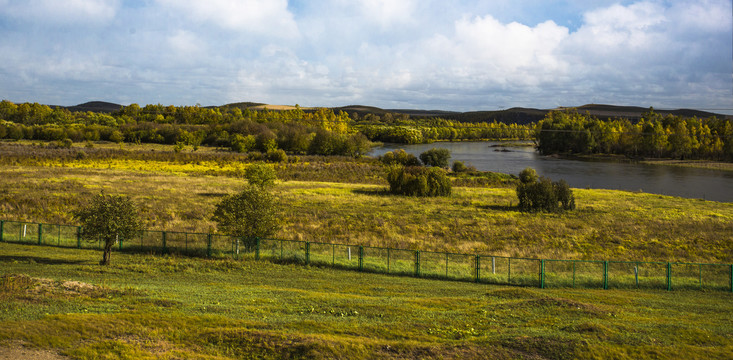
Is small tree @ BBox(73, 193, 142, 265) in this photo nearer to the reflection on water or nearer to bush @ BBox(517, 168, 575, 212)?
bush @ BBox(517, 168, 575, 212)

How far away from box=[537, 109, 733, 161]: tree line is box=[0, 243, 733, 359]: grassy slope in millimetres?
105292

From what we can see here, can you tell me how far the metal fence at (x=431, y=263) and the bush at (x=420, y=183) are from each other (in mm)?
31229

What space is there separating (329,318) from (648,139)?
459 ft

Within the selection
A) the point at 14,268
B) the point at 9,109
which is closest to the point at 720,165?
the point at 14,268

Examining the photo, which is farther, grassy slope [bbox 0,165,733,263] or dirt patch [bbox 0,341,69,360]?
grassy slope [bbox 0,165,733,263]

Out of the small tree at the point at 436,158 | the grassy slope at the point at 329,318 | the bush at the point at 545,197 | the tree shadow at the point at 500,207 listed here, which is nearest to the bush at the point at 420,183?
the tree shadow at the point at 500,207

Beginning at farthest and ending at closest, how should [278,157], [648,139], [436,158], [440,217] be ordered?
[648,139] < [436,158] < [278,157] < [440,217]

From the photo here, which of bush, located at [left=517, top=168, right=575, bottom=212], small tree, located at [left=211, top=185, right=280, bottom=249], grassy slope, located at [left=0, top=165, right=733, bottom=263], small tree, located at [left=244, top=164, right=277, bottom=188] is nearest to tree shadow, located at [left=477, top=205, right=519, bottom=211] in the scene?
grassy slope, located at [left=0, top=165, right=733, bottom=263]

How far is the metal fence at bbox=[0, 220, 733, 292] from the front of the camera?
74.5 feet

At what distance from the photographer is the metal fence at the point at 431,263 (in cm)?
2272

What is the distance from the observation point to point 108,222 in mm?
23234

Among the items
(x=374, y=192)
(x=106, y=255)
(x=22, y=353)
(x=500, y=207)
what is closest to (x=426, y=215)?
(x=500, y=207)

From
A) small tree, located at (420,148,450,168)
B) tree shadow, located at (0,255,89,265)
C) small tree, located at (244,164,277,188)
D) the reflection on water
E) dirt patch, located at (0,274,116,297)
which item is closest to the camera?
dirt patch, located at (0,274,116,297)

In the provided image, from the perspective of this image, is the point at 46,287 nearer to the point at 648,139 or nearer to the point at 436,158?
the point at 436,158
